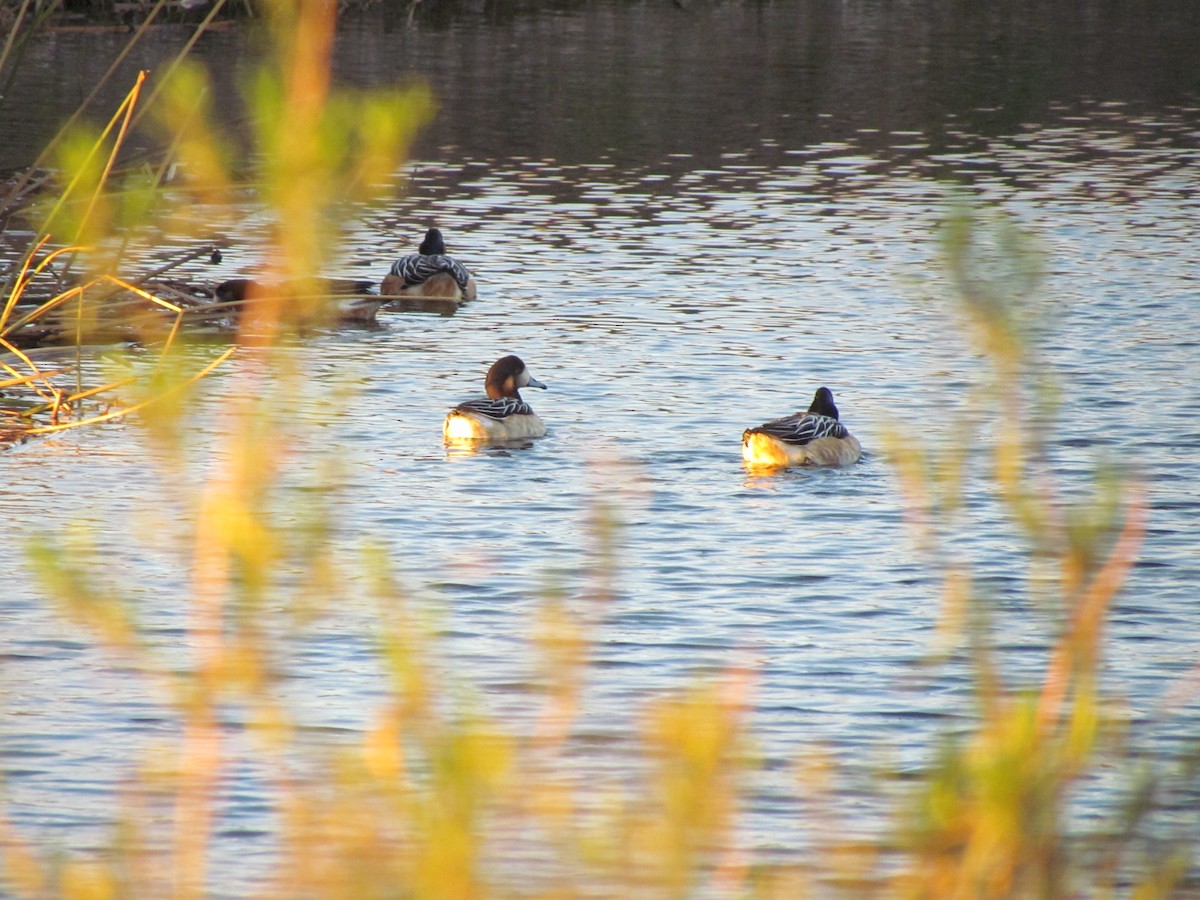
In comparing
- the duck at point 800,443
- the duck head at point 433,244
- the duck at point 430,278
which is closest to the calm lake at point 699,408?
the duck at point 800,443

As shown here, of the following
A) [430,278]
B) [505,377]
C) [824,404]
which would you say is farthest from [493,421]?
[430,278]

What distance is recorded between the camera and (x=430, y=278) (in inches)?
839

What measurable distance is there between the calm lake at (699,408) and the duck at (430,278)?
0.37 meters

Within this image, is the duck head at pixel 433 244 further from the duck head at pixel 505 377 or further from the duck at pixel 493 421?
the duck at pixel 493 421

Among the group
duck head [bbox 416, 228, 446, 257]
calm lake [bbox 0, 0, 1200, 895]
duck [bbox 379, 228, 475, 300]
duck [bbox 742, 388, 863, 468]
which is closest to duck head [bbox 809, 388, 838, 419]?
duck [bbox 742, 388, 863, 468]

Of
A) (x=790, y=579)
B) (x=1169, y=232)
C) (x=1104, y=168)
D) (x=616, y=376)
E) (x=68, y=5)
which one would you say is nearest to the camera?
(x=790, y=579)

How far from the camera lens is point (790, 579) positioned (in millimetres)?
11688

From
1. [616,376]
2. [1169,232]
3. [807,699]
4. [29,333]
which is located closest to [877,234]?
[1169,232]

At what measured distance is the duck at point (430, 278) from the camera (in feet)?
69.6

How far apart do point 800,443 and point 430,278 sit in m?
7.90

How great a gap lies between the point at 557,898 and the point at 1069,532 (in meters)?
1.25

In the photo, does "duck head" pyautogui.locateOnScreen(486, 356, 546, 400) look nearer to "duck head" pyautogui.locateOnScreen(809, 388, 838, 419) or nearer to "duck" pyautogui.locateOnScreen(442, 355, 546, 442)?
"duck" pyautogui.locateOnScreen(442, 355, 546, 442)

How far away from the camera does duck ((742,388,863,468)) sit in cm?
1423

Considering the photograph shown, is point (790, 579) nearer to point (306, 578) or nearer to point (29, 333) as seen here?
point (29, 333)
